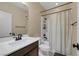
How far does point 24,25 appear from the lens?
2350mm

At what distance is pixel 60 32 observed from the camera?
327 cm

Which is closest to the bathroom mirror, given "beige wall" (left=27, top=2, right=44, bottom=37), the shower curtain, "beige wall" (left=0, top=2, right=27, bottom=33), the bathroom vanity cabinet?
"beige wall" (left=0, top=2, right=27, bottom=33)

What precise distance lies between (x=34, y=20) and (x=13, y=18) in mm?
608

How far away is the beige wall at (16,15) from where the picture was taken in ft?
6.09

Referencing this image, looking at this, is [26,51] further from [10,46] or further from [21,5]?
[21,5]

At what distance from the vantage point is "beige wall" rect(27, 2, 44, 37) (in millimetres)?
2406

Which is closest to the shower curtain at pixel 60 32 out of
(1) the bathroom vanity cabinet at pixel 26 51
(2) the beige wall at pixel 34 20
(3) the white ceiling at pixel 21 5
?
(2) the beige wall at pixel 34 20

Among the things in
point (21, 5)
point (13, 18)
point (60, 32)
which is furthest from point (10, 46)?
point (60, 32)

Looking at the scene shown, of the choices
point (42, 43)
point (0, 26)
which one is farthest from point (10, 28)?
point (42, 43)

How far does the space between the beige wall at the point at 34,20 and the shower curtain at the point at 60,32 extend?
1.76 feet

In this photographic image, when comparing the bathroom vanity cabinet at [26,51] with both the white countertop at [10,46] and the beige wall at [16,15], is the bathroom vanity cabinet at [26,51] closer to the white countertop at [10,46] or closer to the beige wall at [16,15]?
the white countertop at [10,46]

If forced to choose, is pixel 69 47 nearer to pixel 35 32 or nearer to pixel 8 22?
pixel 35 32

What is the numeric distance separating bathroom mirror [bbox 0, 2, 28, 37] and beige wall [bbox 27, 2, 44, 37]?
144 mm

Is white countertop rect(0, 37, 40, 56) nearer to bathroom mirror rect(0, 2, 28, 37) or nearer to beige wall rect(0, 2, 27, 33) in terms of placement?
bathroom mirror rect(0, 2, 28, 37)
